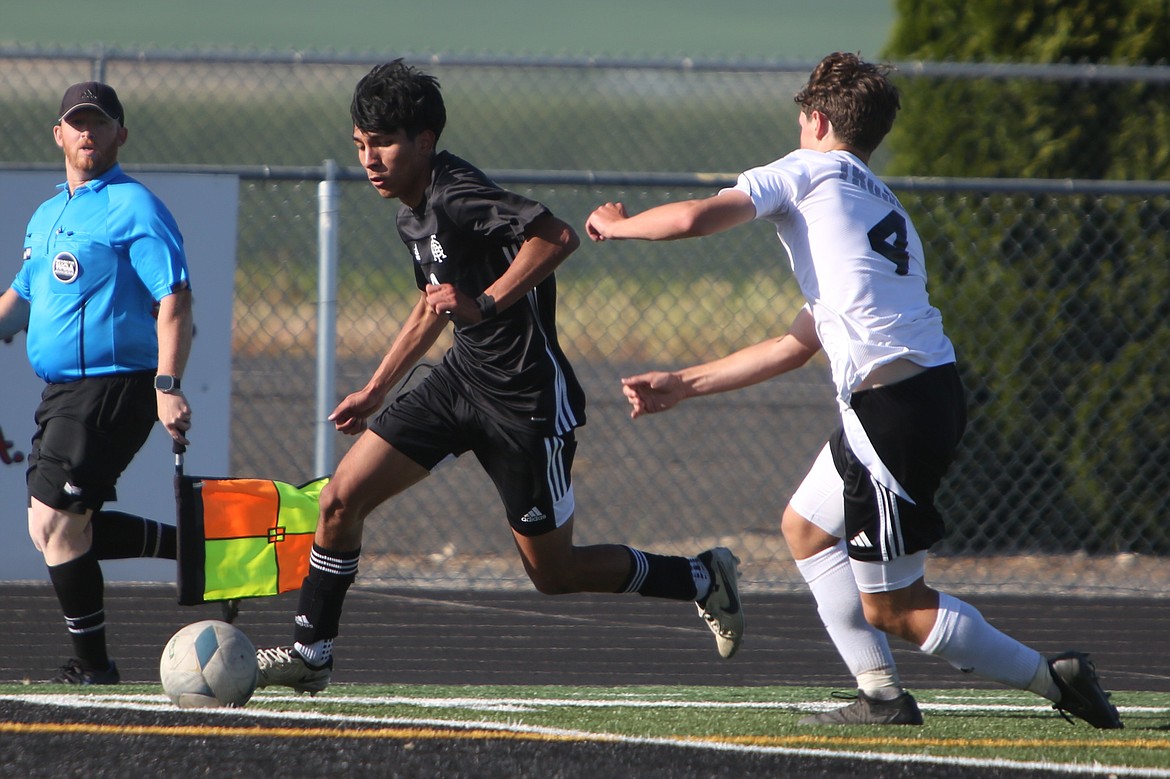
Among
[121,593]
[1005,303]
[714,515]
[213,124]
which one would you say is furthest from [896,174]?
[121,593]

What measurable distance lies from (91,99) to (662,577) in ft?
8.43

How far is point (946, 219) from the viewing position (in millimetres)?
9039

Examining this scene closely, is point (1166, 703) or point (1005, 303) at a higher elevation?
point (1005, 303)

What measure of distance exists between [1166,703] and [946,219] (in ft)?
13.9

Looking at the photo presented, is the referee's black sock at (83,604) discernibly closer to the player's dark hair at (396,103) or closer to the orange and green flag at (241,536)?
the orange and green flag at (241,536)

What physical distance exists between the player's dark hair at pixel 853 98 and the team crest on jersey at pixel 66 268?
2.59 m

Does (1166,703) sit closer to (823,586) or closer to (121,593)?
(823,586)

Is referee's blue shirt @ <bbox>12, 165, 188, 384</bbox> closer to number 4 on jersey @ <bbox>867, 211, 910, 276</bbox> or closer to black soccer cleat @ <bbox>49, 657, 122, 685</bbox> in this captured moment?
black soccer cleat @ <bbox>49, 657, 122, 685</bbox>

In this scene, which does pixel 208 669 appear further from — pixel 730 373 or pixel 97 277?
pixel 730 373

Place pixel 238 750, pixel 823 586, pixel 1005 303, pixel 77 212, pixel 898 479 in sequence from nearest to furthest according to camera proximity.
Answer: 1. pixel 238 750
2. pixel 898 479
3. pixel 823 586
4. pixel 77 212
5. pixel 1005 303

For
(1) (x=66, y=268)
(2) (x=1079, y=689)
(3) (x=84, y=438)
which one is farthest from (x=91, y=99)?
(2) (x=1079, y=689)

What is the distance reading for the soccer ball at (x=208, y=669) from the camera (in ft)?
14.9

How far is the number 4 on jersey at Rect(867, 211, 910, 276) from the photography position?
4.19 metres

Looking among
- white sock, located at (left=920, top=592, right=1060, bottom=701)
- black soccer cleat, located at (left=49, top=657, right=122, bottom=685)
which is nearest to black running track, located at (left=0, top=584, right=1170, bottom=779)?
black soccer cleat, located at (left=49, top=657, right=122, bottom=685)
